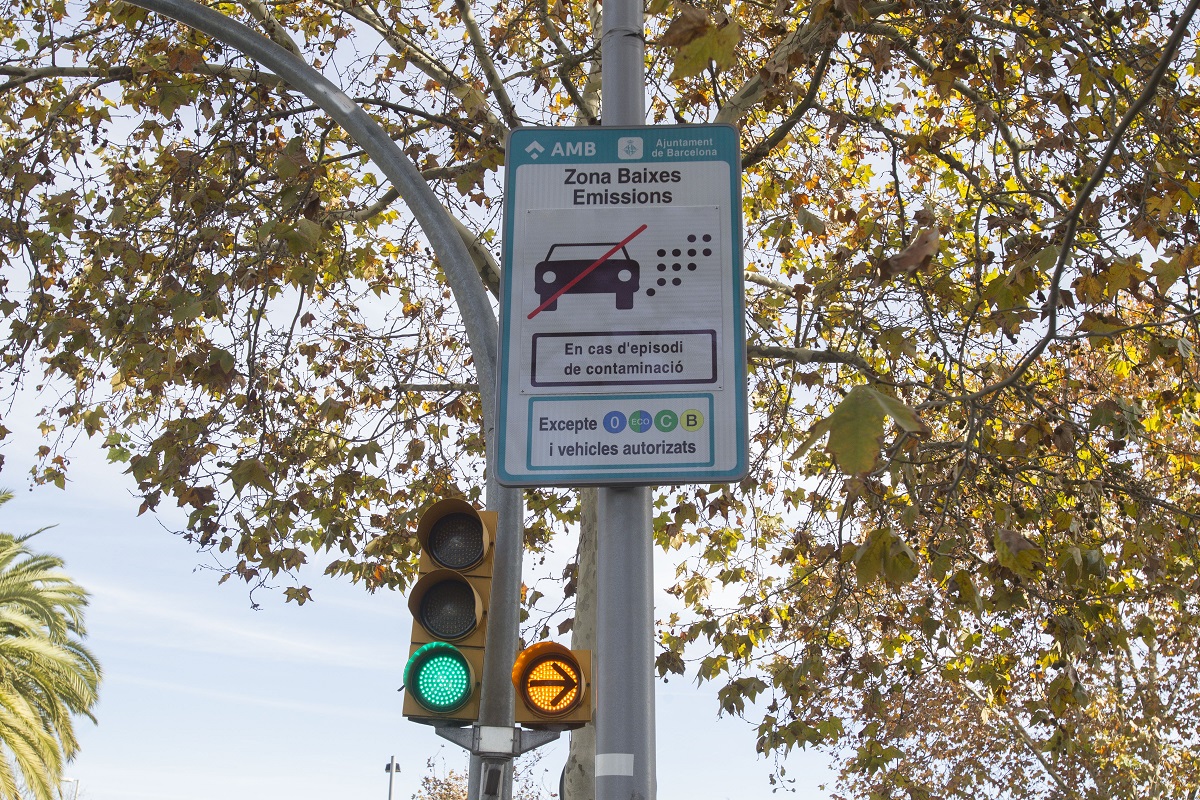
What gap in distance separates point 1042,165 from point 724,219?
308 inches

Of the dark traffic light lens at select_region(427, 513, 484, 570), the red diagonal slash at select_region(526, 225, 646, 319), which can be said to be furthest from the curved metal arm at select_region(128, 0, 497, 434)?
the red diagonal slash at select_region(526, 225, 646, 319)

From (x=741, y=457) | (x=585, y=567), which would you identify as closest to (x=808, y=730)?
(x=585, y=567)

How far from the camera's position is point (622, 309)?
9.82ft

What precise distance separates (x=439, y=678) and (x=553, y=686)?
20.8 inches

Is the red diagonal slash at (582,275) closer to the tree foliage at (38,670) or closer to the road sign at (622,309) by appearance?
the road sign at (622,309)

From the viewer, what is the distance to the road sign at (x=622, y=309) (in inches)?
113

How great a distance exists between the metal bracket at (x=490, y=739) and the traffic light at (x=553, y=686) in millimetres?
401

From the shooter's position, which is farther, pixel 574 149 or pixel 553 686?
pixel 553 686

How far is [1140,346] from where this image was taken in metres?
9.23

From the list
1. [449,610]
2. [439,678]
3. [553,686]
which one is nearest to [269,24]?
[449,610]

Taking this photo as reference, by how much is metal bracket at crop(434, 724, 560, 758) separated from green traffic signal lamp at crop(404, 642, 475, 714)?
0.53ft

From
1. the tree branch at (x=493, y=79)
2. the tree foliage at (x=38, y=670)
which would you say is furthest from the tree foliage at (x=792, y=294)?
the tree foliage at (x=38, y=670)

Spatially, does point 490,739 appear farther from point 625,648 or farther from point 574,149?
point 574,149

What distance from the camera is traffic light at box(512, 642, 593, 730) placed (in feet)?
13.0
